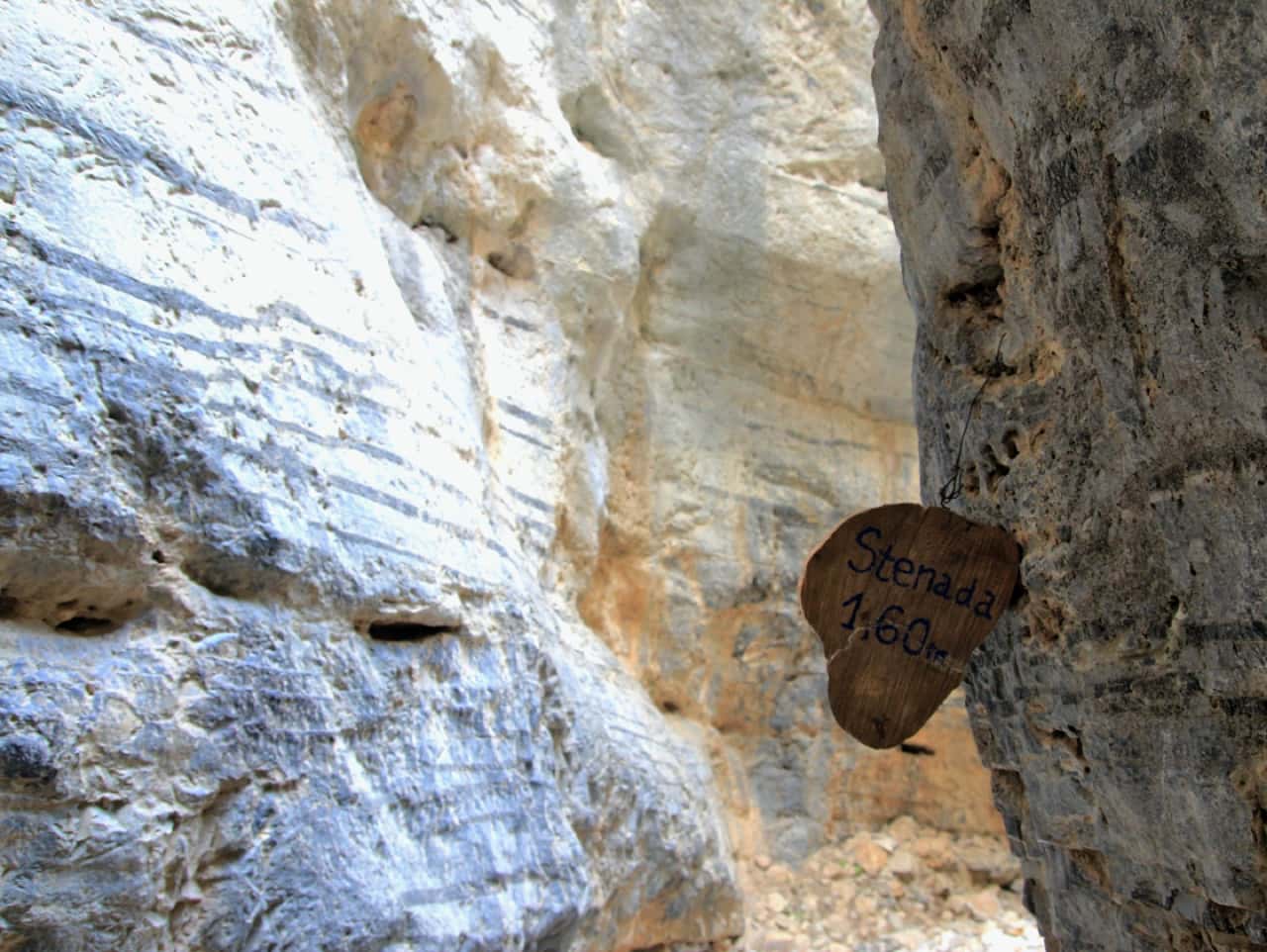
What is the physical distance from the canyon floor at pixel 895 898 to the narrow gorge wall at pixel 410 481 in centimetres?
14

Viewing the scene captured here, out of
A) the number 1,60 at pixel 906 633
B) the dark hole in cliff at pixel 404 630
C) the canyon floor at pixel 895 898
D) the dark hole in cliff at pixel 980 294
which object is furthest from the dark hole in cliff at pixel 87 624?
the canyon floor at pixel 895 898

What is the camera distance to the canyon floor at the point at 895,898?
485 centimetres

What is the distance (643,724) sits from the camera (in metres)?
4.65

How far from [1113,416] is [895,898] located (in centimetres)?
388

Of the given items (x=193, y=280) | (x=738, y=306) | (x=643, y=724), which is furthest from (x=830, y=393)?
(x=193, y=280)

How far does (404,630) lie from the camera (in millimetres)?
3023

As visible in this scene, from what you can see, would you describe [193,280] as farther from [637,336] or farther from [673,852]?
[637,336]

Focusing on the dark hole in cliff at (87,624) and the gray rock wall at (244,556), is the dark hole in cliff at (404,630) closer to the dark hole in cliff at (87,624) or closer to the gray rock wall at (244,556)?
the gray rock wall at (244,556)

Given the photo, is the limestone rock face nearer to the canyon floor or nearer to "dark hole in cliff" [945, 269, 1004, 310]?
"dark hole in cliff" [945, 269, 1004, 310]

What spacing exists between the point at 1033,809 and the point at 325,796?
4.85 feet

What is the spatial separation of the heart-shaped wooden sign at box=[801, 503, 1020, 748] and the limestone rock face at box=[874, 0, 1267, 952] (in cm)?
18

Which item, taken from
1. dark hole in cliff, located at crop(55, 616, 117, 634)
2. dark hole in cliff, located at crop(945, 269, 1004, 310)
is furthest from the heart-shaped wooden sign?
dark hole in cliff, located at crop(55, 616, 117, 634)

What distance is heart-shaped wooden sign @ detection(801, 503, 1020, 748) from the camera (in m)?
1.99

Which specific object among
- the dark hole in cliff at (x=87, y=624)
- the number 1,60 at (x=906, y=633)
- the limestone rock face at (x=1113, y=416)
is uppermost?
the limestone rock face at (x=1113, y=416)
